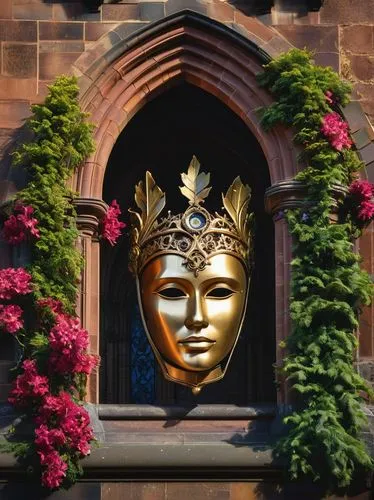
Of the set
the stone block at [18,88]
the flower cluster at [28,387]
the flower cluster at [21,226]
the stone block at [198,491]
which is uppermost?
the stone block at [18,88]

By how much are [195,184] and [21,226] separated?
7.07 ft

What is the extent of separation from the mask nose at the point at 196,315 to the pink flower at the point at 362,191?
1.86 metres

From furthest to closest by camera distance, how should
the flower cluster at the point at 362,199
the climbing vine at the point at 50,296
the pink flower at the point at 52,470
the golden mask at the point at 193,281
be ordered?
the golden mask at the point at 193,281 → the flower cluster at the point at 362,199 → the climbing vine at the point at 50,296 → the pink flower at the point at 52,470

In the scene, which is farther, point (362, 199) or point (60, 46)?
point (60, 46)

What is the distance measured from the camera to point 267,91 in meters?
19.5

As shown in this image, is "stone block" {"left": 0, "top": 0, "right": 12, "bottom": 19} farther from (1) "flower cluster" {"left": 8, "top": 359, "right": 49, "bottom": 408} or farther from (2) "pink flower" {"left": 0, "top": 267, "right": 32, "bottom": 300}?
(1) "flower cluster" {"left": 8, "top": 359, "right": 49, "bottom": 408}

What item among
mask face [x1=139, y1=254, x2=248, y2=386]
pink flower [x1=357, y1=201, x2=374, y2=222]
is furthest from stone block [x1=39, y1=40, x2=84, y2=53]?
pink flower [x1=357, y1=201, x2=374, y2=222]

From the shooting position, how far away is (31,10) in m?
19.7

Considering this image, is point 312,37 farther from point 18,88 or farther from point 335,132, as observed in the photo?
point 18,88

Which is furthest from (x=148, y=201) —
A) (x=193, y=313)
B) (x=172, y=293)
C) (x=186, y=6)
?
(x=186, y=6)

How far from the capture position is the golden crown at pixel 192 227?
1961 centimetres

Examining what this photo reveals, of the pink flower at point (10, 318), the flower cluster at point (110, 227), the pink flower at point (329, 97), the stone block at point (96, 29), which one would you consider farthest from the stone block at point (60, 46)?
the pink flower at point (10, 318)

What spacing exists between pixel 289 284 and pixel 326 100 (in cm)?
190

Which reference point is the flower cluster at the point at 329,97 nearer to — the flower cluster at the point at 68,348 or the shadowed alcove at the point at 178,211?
the shadowed alcove at the point at 178,211
